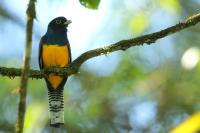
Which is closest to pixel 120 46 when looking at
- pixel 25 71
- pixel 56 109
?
pixel 25 71

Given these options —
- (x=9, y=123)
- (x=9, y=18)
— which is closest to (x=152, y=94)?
(x=9, y=123)

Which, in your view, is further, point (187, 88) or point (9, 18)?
point (9, 18)

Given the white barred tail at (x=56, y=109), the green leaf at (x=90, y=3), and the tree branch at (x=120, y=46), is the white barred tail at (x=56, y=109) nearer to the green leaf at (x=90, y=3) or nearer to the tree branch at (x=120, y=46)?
the tree branch at (x=120, y=46)

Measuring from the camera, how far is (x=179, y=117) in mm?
7895

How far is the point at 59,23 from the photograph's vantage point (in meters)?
7.30

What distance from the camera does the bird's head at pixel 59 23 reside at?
7238mm

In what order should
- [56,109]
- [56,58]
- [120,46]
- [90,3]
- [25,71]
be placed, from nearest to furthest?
[25,71], [90,3], [120,46], [56,109], [56,58]

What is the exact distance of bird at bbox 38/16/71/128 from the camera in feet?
19.1

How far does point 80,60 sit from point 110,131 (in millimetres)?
4610

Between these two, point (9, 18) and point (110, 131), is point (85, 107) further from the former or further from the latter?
point (9, 18)

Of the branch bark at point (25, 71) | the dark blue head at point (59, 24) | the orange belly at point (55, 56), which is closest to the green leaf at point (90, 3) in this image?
the branch bark at point (25, 71)

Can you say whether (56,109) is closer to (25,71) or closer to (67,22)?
(67,22)

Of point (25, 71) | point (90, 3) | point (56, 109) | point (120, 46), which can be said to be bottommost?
point (25, 71)

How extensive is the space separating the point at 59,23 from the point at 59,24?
2 cm
